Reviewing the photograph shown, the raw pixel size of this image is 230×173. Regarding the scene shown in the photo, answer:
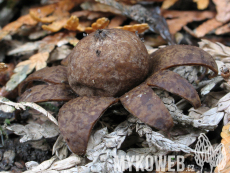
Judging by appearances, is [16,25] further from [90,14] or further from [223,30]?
[223,30]

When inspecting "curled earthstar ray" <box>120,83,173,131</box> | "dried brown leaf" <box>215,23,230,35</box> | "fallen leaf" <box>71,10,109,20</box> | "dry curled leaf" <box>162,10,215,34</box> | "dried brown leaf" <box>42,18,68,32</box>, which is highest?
"fallen leaf" <box>71,10,109,20</box>

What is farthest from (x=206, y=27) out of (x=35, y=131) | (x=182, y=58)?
(x=35, y=131)

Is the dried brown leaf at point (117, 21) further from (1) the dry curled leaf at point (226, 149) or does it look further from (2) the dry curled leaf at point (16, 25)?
(1) the dry curled leaf at point (226, 149)

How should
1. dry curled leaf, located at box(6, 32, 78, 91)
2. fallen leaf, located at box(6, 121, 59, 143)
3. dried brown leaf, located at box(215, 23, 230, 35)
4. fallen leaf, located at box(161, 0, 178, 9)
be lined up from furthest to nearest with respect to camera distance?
fallen leaf, located at box(161, 0, 178, 9) → dried brown leaf, located at box(215, 23, 230, 35) → dry curled leaf, located at box(6, 32, 78, 91) → fallen leaf, located at box(6, 121, 59, 143)

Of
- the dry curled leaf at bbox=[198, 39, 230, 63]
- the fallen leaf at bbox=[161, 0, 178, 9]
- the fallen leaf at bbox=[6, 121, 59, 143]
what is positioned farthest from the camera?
the fallen leaf at bbox=[161, 0, 178, 9]

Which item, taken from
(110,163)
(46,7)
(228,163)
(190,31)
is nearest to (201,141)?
(228,163)

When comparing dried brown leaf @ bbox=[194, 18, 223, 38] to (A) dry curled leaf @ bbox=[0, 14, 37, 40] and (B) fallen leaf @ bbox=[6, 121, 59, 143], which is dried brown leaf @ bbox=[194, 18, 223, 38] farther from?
(A) dry curled leaf @ bbox=[0, 14, 37, 40]

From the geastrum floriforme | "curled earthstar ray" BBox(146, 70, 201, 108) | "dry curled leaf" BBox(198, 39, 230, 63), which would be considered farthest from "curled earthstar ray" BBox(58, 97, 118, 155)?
"dry curled leaf" BBox(198, 39, 230, 63)
